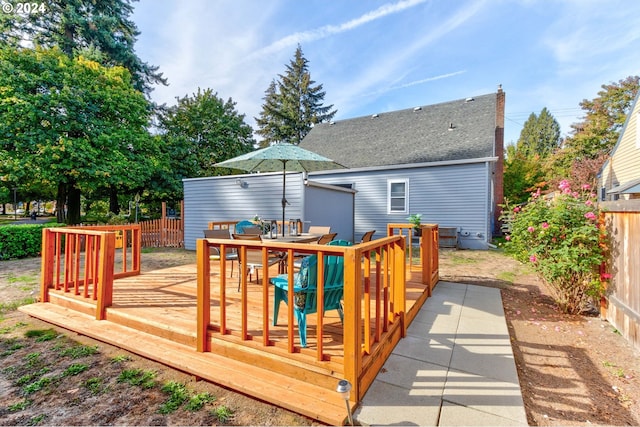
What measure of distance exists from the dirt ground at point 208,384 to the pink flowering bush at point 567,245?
1.17 feet

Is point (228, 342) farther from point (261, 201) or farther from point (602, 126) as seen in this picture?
point (602, 126)

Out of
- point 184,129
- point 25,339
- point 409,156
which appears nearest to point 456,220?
point 409,156

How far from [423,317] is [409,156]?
915cm

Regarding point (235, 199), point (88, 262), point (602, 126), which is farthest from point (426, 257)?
point (602, 126)

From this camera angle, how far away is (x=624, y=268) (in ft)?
10.8

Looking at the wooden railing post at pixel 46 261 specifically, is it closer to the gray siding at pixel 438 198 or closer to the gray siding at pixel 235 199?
the gray siding at pixel 235 199

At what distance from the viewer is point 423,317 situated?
11.8 feet

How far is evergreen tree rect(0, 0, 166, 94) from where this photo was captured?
12.8m

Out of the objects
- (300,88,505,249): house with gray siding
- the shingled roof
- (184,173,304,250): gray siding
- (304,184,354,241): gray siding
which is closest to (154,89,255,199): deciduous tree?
the shingled roof

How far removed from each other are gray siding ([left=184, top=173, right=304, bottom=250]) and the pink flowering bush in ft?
17.4

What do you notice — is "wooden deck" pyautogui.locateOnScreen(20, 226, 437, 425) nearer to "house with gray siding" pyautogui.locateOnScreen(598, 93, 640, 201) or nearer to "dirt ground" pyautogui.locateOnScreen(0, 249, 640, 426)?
"dirt ground" pyautogui.locateOnScreen(0, 249, 640, 426)

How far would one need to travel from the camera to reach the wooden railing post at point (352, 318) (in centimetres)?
197

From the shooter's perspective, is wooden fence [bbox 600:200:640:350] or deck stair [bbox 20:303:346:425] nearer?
deck stair [bbox 20:303:346:425]

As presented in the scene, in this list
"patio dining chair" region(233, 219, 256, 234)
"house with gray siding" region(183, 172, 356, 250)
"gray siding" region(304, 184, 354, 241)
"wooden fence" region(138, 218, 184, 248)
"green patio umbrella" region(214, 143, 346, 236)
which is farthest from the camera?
"wooden fence" region(138, 218, 184, 248)
